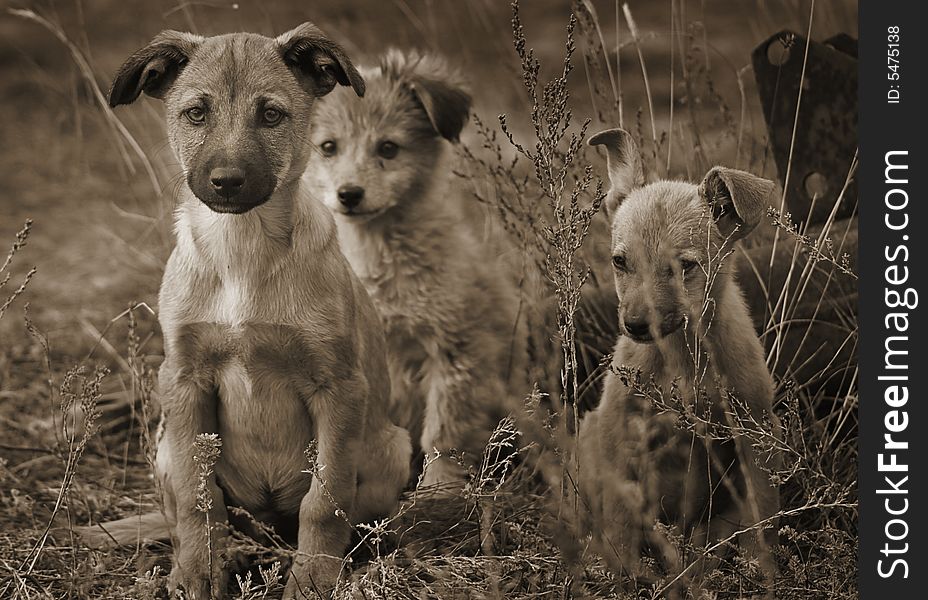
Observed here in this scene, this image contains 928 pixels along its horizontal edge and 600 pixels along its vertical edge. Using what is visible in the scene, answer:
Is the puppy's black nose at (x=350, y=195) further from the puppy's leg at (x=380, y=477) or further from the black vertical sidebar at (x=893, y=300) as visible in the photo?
the black vertical sidebar at (x=893, y=300)

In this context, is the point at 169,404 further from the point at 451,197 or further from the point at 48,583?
the point at 451,197

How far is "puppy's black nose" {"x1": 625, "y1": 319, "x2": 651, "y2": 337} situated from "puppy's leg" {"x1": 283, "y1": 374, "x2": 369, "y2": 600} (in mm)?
860

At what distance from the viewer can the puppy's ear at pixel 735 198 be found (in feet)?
10.8

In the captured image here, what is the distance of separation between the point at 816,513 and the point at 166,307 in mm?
2335

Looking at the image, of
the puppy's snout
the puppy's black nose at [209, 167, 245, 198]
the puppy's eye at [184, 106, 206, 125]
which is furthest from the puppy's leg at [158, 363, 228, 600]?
the puppy's snout

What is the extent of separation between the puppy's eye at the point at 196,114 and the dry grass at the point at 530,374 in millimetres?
640

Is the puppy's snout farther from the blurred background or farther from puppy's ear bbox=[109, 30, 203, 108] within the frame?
the blurred background

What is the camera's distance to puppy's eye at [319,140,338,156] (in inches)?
196

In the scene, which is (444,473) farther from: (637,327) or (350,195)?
(637,327)

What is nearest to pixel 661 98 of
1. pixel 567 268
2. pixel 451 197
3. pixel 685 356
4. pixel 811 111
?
pixel 451 197

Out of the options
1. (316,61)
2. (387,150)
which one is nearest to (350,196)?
(387,150)

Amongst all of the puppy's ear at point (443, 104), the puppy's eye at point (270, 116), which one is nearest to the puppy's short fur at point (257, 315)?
the puppy's eye at point (270, 116)

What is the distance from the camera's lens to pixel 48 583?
3.74 metres

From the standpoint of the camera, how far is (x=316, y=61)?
11.0 feet
